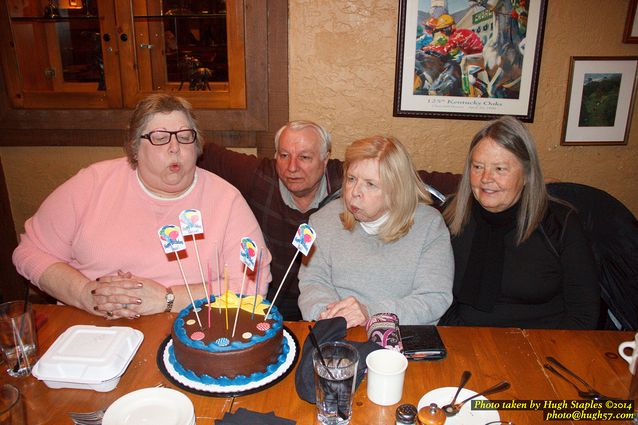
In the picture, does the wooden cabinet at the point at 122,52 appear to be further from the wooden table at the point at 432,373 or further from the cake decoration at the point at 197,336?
the cake decoration at the point at 197,336

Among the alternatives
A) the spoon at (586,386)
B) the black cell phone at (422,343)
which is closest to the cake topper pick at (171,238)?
the black cell phone at (422,343)

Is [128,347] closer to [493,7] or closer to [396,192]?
[396,192]

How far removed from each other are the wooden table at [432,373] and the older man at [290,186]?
33.4 inches

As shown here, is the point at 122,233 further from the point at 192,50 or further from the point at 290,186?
the point at 192,50

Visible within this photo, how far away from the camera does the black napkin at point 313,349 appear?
1.28 meters

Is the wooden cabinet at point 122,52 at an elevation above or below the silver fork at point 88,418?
above

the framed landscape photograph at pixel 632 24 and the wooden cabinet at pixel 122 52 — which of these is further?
the wooden cabinet at pixel 122 52

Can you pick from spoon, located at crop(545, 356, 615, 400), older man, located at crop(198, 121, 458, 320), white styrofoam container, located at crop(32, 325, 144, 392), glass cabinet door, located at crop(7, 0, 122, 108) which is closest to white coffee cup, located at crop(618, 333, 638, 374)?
spoon, located at crop(545, 356, 615, 400)

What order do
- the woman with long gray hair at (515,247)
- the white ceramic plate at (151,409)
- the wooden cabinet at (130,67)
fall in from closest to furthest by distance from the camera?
the white ceramic plate at (151,409), the woman with long gray hair at (515,247), the wooden cabinet at (130,67)

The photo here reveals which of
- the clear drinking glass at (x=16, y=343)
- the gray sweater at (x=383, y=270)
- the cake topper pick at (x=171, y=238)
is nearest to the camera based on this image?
the clear drinking glass at (x=16, y=343)

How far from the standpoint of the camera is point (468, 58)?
8.82 feet

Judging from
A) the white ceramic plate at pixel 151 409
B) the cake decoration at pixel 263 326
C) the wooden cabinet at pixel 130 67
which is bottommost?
the white ceramic plate at pixel 151 409

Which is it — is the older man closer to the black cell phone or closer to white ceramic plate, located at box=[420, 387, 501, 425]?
the black cell phone

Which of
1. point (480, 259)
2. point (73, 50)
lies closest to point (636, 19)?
point (480, 259)
